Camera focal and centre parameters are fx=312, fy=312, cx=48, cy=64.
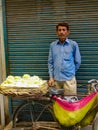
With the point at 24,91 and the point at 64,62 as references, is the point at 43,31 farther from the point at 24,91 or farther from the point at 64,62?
the point at 24,91

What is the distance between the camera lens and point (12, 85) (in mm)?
5305

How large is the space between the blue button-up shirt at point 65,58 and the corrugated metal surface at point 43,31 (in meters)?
0.31

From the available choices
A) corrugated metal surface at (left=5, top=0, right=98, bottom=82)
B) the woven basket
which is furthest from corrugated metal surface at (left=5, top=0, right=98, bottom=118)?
the woven basket

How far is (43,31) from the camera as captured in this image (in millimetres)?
6301

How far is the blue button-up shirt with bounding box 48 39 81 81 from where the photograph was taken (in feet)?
19.3

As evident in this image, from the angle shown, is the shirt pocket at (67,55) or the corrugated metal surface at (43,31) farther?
the corrugated metal surface at (43,31)

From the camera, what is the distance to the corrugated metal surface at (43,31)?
6.10 metres

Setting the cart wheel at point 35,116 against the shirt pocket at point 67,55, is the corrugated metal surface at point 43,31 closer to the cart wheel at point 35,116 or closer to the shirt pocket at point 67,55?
the shirt pocket at point 67,55

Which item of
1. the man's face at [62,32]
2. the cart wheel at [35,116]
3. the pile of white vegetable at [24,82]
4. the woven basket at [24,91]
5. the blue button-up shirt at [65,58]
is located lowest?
the cart wheel at [35,116]

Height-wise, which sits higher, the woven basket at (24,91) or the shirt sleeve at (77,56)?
the shirt sleeve at (77,56)

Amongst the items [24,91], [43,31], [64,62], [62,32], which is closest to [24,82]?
[24,91]

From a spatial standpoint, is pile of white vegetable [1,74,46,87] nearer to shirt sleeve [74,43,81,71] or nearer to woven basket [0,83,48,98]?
woven basket [0,83,48,98]

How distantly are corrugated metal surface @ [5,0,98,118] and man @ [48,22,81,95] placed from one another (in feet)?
1.04

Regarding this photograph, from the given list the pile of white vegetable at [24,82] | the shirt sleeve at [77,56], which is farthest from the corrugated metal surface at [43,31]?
the pile of white vegetable at [24,82]
